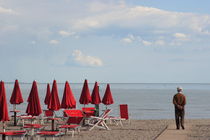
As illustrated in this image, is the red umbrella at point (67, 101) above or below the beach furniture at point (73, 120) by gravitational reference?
above

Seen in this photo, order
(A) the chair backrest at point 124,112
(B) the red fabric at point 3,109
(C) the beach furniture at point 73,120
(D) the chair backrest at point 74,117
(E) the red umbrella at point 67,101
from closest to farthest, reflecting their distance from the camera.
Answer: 1. (B) the red fabric at point 3,109
2. (C) the beach furniture at point 73,120
3. (D) the chair backrest at point 74,117
4. (E) the red umbrella at point 67,101
5. (A) the chair backrest at point 124,112

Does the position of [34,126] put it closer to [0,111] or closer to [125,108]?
[0,111]

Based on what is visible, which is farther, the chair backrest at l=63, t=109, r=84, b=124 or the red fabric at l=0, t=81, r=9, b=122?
the chair backrest at l=63, t=109, r=84, b=124

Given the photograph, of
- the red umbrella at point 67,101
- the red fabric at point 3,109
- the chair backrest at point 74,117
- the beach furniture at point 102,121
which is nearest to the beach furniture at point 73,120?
the chair backrest at point 74,117

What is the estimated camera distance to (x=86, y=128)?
15.3 meters

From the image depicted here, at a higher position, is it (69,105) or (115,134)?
(69,105)

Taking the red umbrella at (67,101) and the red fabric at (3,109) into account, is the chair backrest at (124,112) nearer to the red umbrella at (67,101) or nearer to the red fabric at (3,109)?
the red umbrella at (67,101)

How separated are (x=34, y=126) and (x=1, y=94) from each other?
2598 mm

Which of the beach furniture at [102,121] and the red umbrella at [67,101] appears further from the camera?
the beach furniture at [102,121]

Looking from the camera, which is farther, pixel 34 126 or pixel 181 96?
pixel 181 96

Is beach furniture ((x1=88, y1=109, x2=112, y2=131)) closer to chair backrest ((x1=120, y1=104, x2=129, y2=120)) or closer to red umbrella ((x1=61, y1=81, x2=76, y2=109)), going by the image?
red umbrella ((x1=61, y1=81, x2=76, y2=109))

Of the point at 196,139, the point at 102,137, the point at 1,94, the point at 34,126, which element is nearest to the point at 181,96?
the point at 196,139

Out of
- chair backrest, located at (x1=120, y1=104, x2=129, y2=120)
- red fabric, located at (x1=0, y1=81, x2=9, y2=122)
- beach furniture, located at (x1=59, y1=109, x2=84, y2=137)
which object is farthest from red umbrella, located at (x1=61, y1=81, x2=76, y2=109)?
red fabric, located at (x1=0, y1=81, x2=9, y2=122)

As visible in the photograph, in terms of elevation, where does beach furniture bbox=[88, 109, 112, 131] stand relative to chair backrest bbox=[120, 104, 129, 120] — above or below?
below
